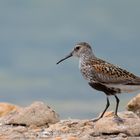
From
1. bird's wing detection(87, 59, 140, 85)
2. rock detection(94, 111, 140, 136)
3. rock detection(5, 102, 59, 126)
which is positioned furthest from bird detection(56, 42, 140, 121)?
rock detection(5, 102, 59, 126)

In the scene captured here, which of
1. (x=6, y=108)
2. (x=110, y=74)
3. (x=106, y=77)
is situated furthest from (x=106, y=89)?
(x=6, y=108)

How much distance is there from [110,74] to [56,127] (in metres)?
1.95

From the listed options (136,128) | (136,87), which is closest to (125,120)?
(136,128)

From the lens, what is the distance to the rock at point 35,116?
1742cm

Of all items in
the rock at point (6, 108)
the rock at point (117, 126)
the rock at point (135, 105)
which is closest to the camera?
the rock at point (117, 126)

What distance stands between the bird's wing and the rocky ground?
96 cm

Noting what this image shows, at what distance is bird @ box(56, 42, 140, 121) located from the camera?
16.9 m

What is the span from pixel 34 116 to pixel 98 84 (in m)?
1.95

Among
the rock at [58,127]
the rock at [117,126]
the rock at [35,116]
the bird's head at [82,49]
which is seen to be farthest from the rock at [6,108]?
the rock at [117,126]

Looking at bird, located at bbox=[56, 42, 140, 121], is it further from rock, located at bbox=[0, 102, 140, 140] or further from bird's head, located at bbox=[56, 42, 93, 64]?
rock, located at bbox=[0, 102, 140, 140]

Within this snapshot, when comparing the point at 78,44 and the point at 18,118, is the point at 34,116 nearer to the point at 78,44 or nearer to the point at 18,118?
the point at 18,118

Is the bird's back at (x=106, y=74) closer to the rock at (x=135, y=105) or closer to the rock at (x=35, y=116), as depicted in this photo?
the rock at (x=35, y=116)

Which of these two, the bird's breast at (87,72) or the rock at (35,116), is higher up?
the bird's breast at (87,72)

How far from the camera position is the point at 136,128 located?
604 inches
